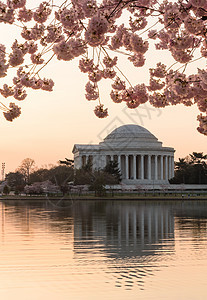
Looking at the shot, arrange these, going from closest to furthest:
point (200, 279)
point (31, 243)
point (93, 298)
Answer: point (93, 298)
point (200, 279)
point (31, 243)

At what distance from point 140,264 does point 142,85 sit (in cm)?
688

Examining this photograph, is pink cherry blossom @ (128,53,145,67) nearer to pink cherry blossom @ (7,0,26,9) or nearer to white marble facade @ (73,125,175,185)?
pink cherry blossom @ (7,0,26,9)

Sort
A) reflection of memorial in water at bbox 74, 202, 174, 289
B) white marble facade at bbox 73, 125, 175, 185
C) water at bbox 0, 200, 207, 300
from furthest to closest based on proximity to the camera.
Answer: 1. white marble facade at bbox 73, 125, 175, 185
2. reflection of memorial in water at bbox 74, 202, 174, 289
3. water at bbox 0, 200, 207, 300

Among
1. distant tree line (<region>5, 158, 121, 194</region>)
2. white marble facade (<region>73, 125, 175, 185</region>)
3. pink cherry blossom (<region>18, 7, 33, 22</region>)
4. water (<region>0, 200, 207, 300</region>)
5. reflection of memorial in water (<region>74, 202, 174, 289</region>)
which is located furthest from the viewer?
white marble facade (<region>73, 125, 175, 185</region>)

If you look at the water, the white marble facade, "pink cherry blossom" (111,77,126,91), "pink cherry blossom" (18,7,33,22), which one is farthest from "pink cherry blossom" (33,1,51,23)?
the white marble facade

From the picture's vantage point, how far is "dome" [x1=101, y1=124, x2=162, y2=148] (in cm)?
15888

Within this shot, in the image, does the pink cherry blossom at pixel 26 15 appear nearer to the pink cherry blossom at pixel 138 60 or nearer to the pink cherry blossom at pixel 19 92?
the pink cherry blossom at pixel 19 92

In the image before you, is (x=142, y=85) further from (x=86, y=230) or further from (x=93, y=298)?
(x=86, y=230)

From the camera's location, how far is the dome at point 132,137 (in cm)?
15888

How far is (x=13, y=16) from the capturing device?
12594 mm

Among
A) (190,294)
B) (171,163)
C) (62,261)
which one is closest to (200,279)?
(190,294)

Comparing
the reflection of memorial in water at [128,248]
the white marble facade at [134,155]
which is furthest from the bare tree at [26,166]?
the reflection of memorial in water at [128,248]

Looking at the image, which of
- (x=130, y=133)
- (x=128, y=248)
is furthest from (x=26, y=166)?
(x=128, y=248)

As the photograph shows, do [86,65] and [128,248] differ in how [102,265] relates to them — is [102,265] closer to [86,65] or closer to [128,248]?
[128,248]
